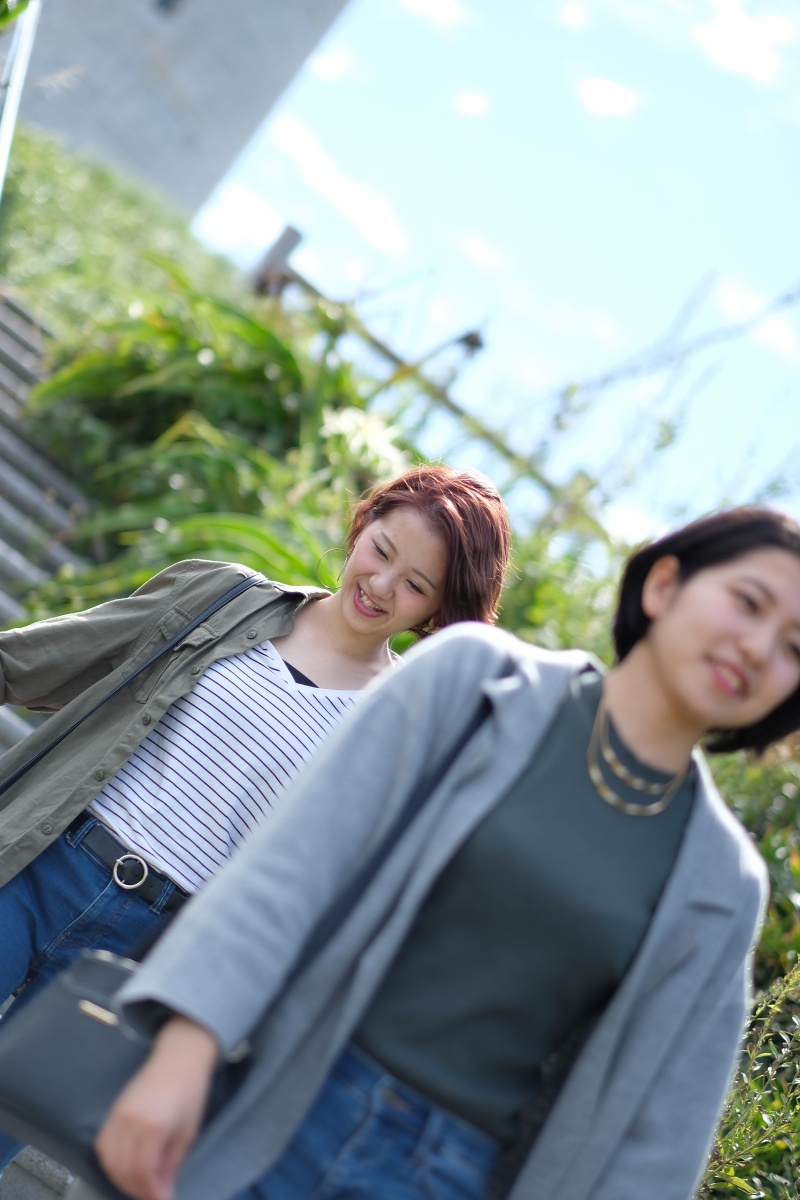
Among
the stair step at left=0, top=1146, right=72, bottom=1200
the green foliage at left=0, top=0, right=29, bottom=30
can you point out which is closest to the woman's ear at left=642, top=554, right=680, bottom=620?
the stair step at left=0, top=1146, right=72, bottom=1200

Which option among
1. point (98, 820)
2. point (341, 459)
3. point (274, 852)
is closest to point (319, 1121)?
point (274, 852)

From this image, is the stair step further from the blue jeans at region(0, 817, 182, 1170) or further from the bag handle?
the bag handle

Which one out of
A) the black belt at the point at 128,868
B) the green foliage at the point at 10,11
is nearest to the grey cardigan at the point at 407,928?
the black belt at the point at 128,868

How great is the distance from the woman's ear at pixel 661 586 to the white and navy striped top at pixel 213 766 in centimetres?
81

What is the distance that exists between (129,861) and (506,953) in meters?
0.86

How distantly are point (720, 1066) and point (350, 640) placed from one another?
1.05 meters

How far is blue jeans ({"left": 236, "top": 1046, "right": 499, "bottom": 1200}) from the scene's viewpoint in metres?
1.30

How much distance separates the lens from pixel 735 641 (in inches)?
52.4

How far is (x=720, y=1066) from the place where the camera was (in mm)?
1388

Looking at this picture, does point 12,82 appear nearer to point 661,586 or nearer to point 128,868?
point 128,868

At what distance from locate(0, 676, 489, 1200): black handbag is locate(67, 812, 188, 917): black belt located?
0.63 meters

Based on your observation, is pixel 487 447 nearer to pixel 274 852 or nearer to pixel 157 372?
pixel 157 372

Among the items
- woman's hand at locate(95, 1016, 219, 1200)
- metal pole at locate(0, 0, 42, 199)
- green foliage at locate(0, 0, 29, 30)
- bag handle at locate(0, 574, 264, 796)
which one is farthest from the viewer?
metal pole at locate(0, 0, 42, 199)

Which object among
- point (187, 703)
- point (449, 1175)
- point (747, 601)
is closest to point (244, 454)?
point (187, 703)
